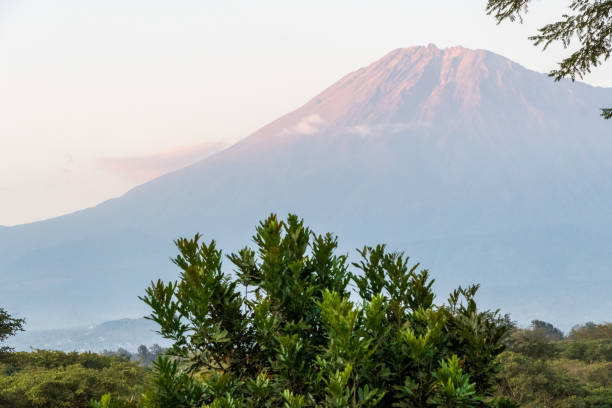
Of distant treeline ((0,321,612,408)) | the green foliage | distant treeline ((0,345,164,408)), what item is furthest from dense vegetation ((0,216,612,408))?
the green foliage

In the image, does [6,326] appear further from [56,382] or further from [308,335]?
[308,335]

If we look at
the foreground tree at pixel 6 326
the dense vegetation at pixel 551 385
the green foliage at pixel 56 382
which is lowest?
the dense vegetation at pixel 551 385

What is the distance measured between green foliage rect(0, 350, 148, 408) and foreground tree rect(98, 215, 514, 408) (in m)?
6.05

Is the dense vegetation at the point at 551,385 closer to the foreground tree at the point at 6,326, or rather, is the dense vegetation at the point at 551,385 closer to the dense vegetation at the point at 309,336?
the dense vegetation at the point at 309,336

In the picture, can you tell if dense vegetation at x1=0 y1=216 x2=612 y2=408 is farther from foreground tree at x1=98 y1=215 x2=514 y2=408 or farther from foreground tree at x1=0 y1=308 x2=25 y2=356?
foreground tree at x1=0 y1=308 x2=25 y2=356

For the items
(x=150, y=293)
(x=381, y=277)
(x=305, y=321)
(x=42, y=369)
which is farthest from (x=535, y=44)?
(x=42, y=369)

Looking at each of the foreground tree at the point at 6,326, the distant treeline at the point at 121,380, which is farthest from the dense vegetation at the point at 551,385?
the foreground tree at the point at 6,326

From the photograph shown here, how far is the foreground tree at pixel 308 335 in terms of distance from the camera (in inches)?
185

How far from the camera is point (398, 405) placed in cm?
491

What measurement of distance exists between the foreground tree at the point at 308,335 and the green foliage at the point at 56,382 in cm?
605

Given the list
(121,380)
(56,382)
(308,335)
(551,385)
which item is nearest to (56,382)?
(56,382)

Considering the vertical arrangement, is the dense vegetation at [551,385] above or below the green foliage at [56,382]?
below

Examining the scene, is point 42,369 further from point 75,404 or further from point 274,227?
point 274,227

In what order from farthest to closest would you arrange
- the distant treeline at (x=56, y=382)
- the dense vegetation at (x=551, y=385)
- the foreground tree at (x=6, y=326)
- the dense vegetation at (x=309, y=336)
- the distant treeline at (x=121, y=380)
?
the dense vegetation at (x=551, y=385) < the foreground tree at (x=6, y=326) < the distant treeline at (x=121, y=380) < the distant treeline at (x=56, y=382) < the dense vegetation at (x=309, y=336)
